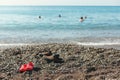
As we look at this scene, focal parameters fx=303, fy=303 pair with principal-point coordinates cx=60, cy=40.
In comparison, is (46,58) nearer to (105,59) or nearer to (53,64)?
(53,64)

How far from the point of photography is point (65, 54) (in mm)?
15945

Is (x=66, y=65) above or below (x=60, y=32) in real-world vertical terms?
above

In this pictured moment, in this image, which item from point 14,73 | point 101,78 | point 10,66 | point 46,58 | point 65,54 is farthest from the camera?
point 65,54

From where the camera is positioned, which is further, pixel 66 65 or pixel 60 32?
pixel 60 32

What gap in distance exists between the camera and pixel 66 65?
13.7 meters

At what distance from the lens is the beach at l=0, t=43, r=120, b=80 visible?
11961 millimetres

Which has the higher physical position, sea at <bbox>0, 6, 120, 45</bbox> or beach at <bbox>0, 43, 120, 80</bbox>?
beach at <bbox>0, 43, 120, 80</bbox>

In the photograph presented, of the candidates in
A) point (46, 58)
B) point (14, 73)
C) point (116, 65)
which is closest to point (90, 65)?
point (116, 65)

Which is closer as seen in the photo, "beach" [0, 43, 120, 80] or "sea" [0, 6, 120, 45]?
"beach" [0, 43, 120, 80]

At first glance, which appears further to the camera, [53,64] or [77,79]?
[53,64]

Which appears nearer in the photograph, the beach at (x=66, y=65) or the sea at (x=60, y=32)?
the beach at (x=66, y=65)

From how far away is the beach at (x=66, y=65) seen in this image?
471 inches

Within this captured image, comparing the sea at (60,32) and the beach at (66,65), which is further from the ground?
the beach at (66,65)

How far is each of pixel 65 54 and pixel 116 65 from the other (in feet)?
10.4
